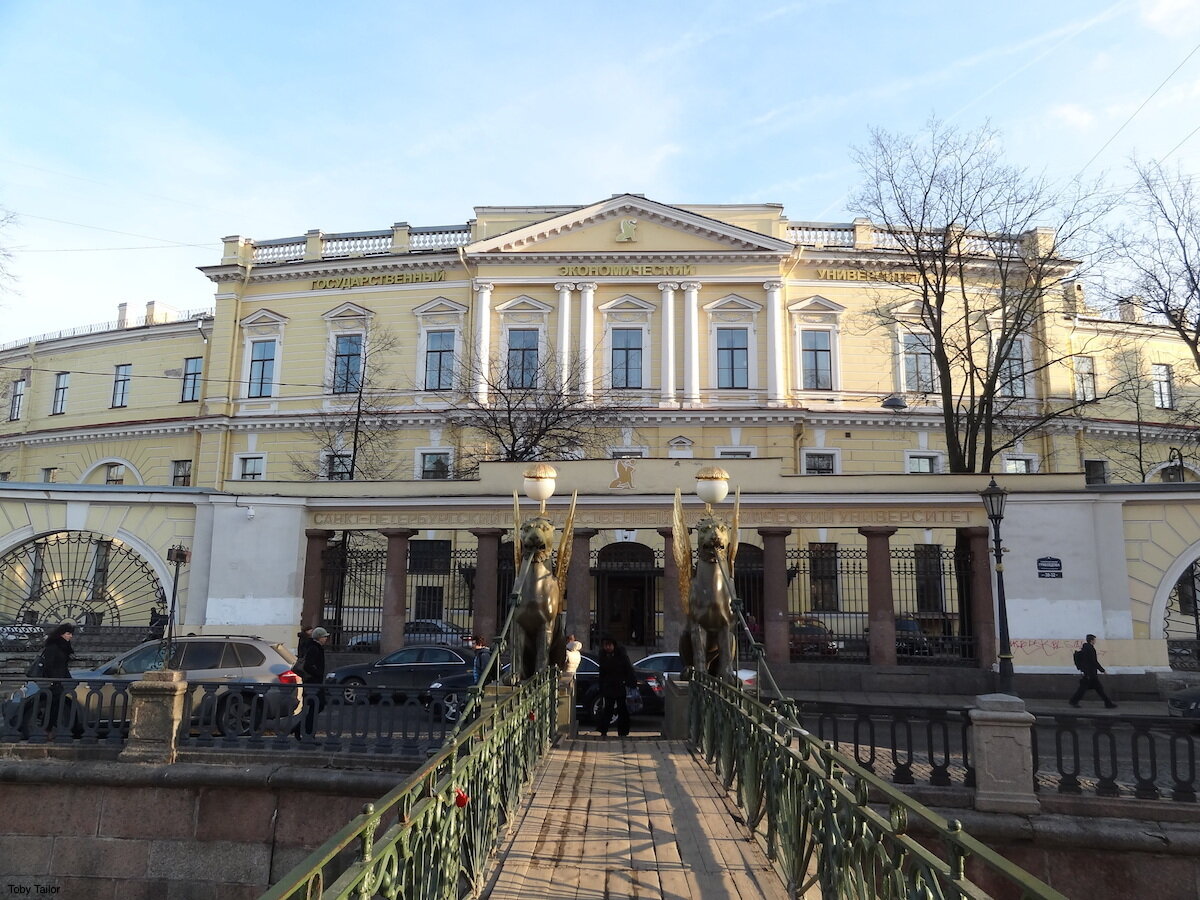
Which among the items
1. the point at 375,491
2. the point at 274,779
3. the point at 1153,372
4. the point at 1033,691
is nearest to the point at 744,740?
the point at 274,779

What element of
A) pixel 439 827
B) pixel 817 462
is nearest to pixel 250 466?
pixel 817 462

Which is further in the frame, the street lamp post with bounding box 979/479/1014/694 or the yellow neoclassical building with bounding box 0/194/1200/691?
the yellow neoclassical building with bounding box 0/194/1200/691

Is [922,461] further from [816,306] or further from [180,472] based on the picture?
[180,472]

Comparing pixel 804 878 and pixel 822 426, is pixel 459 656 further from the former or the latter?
pixel 822 426

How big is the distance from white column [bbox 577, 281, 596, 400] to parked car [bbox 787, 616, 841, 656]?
14.8m

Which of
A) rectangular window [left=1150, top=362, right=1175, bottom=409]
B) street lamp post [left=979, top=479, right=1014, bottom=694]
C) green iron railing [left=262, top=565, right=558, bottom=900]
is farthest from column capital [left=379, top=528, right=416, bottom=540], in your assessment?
rectangular window [left=1150, top=362, right=1175, bottom=409]

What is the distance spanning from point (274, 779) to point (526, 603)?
360cm

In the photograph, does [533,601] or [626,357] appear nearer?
[533,601]

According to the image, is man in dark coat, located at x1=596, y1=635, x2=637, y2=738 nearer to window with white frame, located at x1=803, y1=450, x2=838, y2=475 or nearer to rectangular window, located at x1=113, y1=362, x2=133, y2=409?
window with white frame, located at x1=803, y1=450, x2=838, y2=475

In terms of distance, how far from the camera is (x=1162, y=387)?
39719mm

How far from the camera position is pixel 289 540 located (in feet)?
69.5

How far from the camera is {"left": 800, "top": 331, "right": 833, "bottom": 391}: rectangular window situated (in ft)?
114

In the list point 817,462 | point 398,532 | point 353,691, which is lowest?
point 353,691

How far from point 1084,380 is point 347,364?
103ft
